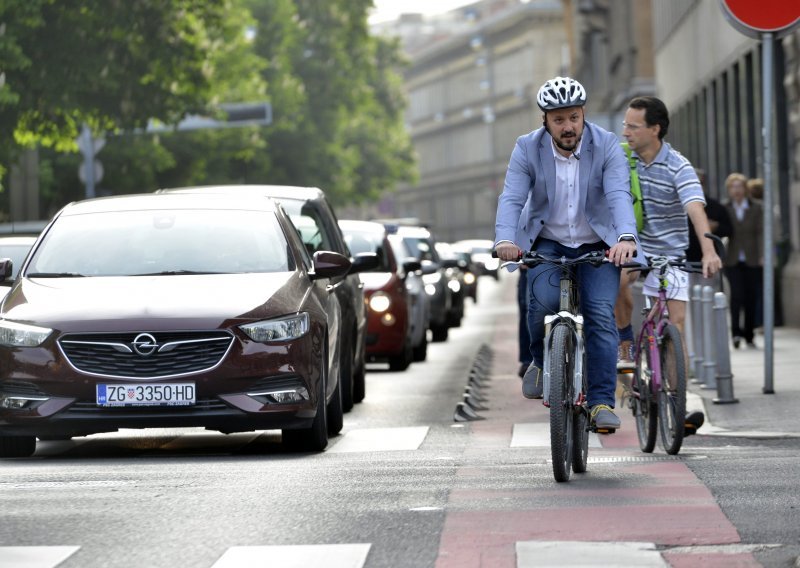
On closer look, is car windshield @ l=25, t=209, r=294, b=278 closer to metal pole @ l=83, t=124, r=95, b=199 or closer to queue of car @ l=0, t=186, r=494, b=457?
queue of car @ l=0, t=186, r=494, b=457

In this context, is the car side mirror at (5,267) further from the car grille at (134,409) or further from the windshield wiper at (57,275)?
the car grille at (134,409)

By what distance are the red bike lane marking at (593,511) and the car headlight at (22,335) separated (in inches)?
90.1

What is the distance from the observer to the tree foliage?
26.7 m

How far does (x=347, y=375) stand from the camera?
15.0 m

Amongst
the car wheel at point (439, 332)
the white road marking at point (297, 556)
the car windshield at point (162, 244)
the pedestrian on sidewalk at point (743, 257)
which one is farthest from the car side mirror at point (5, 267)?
the car wheel at point (439, 332)

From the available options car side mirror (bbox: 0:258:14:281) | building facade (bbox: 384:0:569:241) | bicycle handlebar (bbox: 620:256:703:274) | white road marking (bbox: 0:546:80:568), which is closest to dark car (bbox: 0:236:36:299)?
car side mirror (bbox: 0:258:14:281)

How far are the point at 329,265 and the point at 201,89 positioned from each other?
1805cm

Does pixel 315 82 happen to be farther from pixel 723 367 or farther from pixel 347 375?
pixel 723 367

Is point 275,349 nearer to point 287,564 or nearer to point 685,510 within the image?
point 685,510

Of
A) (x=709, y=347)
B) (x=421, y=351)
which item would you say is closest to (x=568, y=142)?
(x=709, y=347)

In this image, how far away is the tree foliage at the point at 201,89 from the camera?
26.7 m

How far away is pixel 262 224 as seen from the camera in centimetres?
1250

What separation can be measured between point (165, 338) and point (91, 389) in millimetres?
457

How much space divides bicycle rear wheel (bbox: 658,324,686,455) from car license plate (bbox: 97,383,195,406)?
7.87 feet
